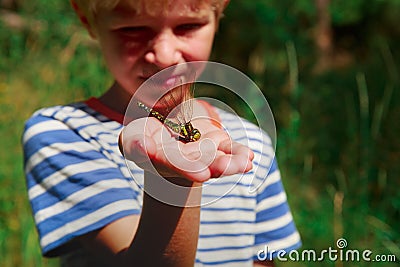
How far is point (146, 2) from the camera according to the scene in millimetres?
740

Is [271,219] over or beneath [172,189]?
beneath

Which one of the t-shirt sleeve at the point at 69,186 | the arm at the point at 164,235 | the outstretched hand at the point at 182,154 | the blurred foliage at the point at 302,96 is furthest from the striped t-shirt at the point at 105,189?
the blurred foliage at the point at 302,96

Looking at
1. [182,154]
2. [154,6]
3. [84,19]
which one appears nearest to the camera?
[182,154]

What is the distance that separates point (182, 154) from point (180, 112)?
0.08 meters

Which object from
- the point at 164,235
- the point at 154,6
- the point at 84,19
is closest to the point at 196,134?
the point at 164,235

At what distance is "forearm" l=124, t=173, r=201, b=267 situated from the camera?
61 centimetres

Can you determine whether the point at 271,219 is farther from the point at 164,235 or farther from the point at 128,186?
the point at 164,235

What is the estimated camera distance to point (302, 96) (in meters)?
1.93

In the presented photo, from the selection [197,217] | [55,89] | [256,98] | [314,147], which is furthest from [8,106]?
[197,217]

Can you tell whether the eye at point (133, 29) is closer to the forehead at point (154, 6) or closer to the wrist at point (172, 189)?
the forehead at point (154, 6)

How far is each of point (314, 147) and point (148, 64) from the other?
1055mm

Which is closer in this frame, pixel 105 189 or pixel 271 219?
pixel 105 189

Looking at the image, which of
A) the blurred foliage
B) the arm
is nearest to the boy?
the arm

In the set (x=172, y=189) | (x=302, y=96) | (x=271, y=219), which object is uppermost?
(x=172, y=189)
